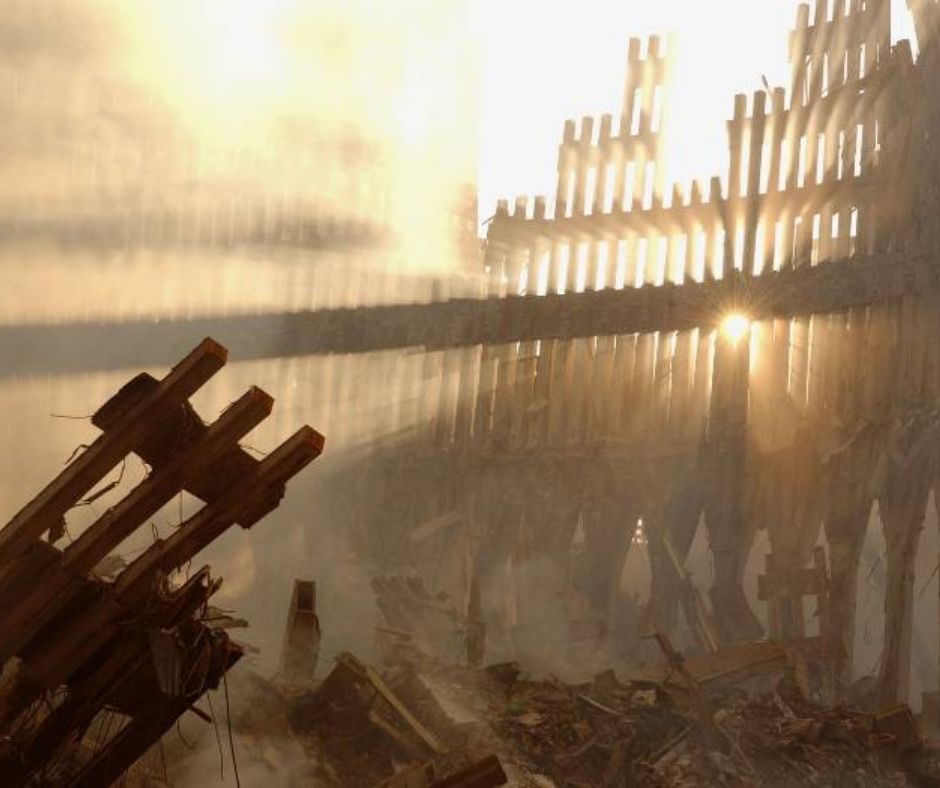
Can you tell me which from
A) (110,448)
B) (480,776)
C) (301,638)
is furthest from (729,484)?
(110,448)

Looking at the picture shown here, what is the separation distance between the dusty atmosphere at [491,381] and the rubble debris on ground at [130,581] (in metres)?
2.39

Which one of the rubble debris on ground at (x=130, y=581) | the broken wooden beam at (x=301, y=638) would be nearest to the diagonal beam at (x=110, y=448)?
the rubble debris on ground at (x=130, y=581)

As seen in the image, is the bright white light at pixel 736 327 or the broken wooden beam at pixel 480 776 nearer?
the broken wooden beam at pixel 480 776

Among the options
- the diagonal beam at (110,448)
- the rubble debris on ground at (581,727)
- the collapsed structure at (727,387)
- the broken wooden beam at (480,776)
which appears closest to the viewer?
the diagonal beam at (110,448)

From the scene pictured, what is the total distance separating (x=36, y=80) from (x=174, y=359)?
392 cm

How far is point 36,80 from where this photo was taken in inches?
628

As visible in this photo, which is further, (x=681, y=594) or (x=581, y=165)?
(x=581, y=165)

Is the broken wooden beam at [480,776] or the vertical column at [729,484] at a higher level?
the vertical column at [729,484]

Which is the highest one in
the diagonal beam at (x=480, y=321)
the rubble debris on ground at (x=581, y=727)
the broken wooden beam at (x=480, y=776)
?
the diagonal beam at (x=480, y=321)

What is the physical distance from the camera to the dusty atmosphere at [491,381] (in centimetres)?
1051

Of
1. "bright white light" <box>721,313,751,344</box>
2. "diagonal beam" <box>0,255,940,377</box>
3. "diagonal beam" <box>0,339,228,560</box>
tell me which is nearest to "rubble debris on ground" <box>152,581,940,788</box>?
"bright white light" <box>721,313,751,344</box>

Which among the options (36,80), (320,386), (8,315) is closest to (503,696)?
(320,386)

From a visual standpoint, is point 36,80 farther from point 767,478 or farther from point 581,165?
point 767,478

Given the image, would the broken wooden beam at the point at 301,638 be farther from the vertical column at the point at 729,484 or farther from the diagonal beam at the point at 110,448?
the diagonal beam at the point at 110,448
